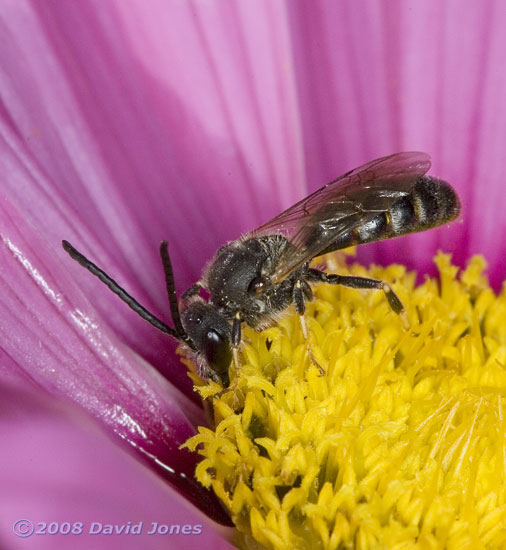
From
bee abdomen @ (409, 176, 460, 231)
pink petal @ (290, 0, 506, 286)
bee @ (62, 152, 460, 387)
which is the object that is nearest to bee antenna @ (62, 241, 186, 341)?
bee @ (62, 152, 460, 387)

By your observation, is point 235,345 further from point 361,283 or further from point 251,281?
point 361,283

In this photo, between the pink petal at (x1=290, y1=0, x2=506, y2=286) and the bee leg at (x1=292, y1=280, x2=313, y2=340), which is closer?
the bee leg at (x1=292, y1=280, x2=313, y2=340)

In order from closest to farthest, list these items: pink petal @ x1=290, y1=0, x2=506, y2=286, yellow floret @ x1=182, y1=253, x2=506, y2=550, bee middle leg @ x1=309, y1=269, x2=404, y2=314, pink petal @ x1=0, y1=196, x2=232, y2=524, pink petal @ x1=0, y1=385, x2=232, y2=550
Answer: pink petal @ x1=0, y1=385, x2=232, y2=550
yellow floret @ x1=182, y1=253, x2=506, y2=550
pink petal @ x1=0, y1=196, x2=232, y2=524
bee middle leg @ x1=309, y1=269, x2=404, y2=314
pink petal @ x1=290, y1=0, x2=506, y2=286

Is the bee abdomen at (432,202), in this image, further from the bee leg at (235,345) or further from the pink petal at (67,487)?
the pink petal at (67,487)

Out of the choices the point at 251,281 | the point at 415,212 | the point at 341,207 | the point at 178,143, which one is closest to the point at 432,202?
the point at 415,212

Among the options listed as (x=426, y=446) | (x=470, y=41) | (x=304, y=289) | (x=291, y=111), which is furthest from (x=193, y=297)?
(x=470, y=41)

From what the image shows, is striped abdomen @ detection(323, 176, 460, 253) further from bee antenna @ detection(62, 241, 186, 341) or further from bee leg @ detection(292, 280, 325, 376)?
bee antenna @ detection(62, 241, 186, 341)

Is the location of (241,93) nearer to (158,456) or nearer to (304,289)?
(304,289)

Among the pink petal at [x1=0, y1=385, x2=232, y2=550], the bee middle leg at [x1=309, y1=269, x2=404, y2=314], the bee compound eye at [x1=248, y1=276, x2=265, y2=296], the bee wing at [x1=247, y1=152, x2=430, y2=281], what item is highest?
the pink petal at [x1=0, y1=385, x2=232, y2=550]
